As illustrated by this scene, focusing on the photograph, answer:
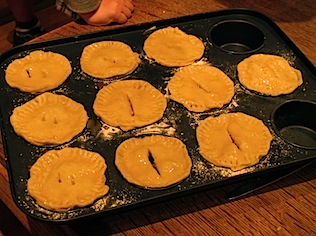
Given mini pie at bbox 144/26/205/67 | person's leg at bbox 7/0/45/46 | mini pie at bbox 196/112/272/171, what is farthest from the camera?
person's leg at bbox 7/0/45/46

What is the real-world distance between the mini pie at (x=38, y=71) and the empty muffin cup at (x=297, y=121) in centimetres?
63

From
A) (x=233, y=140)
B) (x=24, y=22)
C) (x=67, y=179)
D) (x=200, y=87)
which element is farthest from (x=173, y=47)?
(x=24, y=22)

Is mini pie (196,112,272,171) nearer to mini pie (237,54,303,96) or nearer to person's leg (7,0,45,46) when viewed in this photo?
mini pie (237,54,303,96)

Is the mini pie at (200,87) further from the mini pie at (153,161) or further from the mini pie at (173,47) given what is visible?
the mini pie at (153,161)

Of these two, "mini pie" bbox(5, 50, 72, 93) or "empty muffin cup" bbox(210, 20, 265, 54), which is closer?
"mini pie" bbox(5, 50, 72, 93)

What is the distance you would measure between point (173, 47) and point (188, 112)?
300 millimetres

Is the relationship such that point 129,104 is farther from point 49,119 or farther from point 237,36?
point 237,36

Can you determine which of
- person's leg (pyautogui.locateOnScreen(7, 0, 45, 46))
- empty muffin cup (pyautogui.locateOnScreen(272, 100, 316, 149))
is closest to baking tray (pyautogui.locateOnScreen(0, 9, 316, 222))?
empty muffin cup (pyautogui.locateOnScreen(272, 100, 316, 149))

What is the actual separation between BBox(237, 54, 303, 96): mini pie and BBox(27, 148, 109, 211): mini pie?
1.73 ft

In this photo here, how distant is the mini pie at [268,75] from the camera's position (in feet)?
4.54

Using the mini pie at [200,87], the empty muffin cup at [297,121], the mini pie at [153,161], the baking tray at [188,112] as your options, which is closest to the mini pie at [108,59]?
the baking tray at [188,112]

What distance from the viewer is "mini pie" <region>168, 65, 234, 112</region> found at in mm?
1337

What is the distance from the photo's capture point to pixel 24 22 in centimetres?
271

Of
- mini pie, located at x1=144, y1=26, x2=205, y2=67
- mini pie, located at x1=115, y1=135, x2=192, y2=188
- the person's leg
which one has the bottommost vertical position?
the person's leg
